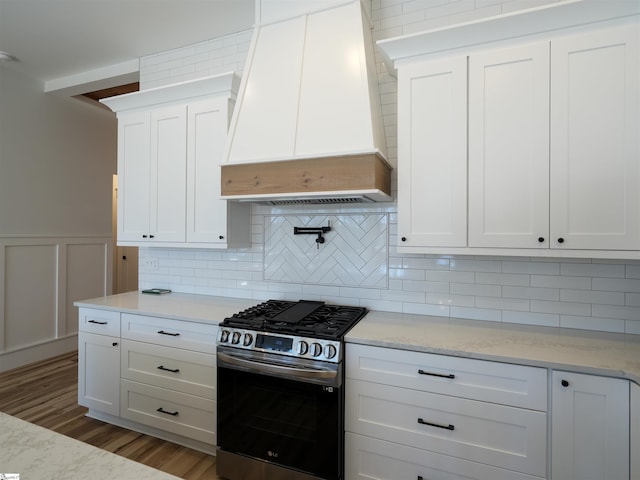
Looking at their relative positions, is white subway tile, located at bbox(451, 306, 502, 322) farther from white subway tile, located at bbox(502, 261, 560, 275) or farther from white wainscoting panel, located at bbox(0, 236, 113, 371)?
white wainscoting panel, located at bbox(0, 236, 113, 371)

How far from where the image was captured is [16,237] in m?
3.63

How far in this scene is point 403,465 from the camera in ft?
5.80

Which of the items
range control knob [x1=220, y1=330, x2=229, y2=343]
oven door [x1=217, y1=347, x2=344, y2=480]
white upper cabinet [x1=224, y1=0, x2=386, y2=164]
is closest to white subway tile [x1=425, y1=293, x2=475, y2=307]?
oven door [x1=217, y1=347, x2=344, y2=480]

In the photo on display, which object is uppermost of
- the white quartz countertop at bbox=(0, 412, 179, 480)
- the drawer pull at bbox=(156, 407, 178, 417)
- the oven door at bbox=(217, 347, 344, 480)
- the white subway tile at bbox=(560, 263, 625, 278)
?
the white subway tile at bbox=(560, 263, 625, 278)

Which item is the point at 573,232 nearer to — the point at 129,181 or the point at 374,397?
the point at 374,397

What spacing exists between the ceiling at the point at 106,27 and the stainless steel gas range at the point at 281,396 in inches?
88.4

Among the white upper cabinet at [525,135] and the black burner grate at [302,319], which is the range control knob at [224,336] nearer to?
Answer: the black burner grate at [302,319]

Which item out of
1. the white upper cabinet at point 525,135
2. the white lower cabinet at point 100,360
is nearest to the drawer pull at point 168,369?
the white lower cabinet at point 100,360

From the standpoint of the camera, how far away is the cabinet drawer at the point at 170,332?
87.4 inches

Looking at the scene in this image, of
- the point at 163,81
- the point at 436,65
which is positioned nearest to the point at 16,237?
the point at 163,81

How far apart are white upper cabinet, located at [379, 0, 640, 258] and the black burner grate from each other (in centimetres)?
57

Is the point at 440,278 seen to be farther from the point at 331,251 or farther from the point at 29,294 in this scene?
the point at 29,294

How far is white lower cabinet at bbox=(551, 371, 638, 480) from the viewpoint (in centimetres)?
142

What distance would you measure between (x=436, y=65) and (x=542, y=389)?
1.71 meters
